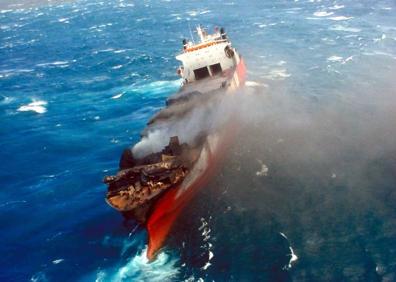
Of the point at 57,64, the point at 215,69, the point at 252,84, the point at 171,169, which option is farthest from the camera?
the point at 57,64

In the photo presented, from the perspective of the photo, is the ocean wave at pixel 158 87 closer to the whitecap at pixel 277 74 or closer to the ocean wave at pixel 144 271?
the whitecap at pixel 277 74

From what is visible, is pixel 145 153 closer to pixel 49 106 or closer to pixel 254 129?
pixel 254 129

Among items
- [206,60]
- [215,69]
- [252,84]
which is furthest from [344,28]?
[206,60]

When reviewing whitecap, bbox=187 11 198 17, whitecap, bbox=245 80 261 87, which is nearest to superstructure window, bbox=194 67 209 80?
whitecap, bbox=245 80 261 87

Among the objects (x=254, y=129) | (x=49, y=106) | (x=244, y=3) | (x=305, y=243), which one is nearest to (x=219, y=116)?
(x=254, y=129)

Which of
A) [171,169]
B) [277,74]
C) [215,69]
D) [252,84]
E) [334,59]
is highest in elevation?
[215,69]

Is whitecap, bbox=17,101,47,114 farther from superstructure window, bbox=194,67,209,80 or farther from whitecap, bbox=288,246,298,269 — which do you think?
whitecap, bbox=288,246,298,269

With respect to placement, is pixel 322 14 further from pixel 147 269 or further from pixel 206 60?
pixel 147 269
